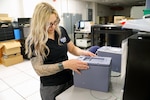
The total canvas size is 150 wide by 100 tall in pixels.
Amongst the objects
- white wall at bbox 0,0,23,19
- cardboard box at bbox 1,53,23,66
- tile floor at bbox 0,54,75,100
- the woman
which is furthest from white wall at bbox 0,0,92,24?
the woman

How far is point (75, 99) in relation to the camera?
989 mm

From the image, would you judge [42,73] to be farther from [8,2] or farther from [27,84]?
[8,2]

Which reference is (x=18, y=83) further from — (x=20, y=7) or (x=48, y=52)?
(x=20, y=7)

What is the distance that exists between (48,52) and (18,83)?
2.21 m

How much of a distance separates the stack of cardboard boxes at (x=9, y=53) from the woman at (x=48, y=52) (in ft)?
10.2

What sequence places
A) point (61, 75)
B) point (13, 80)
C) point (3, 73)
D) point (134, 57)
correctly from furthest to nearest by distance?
point (3, 73) → point (13, 80) → point (61, 75) → point (134, 57)

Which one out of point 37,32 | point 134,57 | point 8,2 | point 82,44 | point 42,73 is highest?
point 8,2

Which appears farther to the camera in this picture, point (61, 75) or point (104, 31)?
point (104, 31)

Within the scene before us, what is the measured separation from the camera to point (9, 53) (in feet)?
13.0

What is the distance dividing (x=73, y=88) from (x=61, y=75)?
0.60 ft

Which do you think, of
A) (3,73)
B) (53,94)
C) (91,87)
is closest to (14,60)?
(3,73)

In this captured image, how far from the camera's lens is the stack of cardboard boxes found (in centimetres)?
391

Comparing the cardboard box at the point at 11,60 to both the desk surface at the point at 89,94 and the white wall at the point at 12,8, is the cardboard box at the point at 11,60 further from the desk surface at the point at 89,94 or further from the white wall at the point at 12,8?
the desk surface at the point at 89,94

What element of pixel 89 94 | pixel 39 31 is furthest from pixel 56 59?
pixel 89 94
